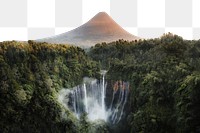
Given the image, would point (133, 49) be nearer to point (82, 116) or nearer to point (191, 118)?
point (82, 116)

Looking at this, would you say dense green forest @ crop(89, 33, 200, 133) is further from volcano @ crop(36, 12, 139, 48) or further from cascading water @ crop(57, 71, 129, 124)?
volcano @ crop(36, 12, 139, 48)

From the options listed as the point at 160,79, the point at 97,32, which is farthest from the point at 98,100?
the point at 97,32

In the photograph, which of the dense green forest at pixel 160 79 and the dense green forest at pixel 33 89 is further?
the dense green forest at pixel 33 89

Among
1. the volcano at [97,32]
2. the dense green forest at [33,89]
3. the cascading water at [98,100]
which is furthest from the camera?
the volcano at [97,32]

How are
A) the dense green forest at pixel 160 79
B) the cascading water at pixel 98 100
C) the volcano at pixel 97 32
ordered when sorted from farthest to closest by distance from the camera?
the volcano at pixel 97 32
the cascading water at pixel 98 100
the dense green forest at pixel 160 79

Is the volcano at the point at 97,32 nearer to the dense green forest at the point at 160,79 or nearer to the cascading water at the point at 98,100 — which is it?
the dense green forest at the point at 160,79

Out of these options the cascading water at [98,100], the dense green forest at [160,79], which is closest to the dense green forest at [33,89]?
the cascading water at [98,100]

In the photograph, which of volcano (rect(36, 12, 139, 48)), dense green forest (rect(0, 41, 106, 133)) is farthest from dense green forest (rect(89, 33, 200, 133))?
volcano (rect(36, 12, 139, 48))
